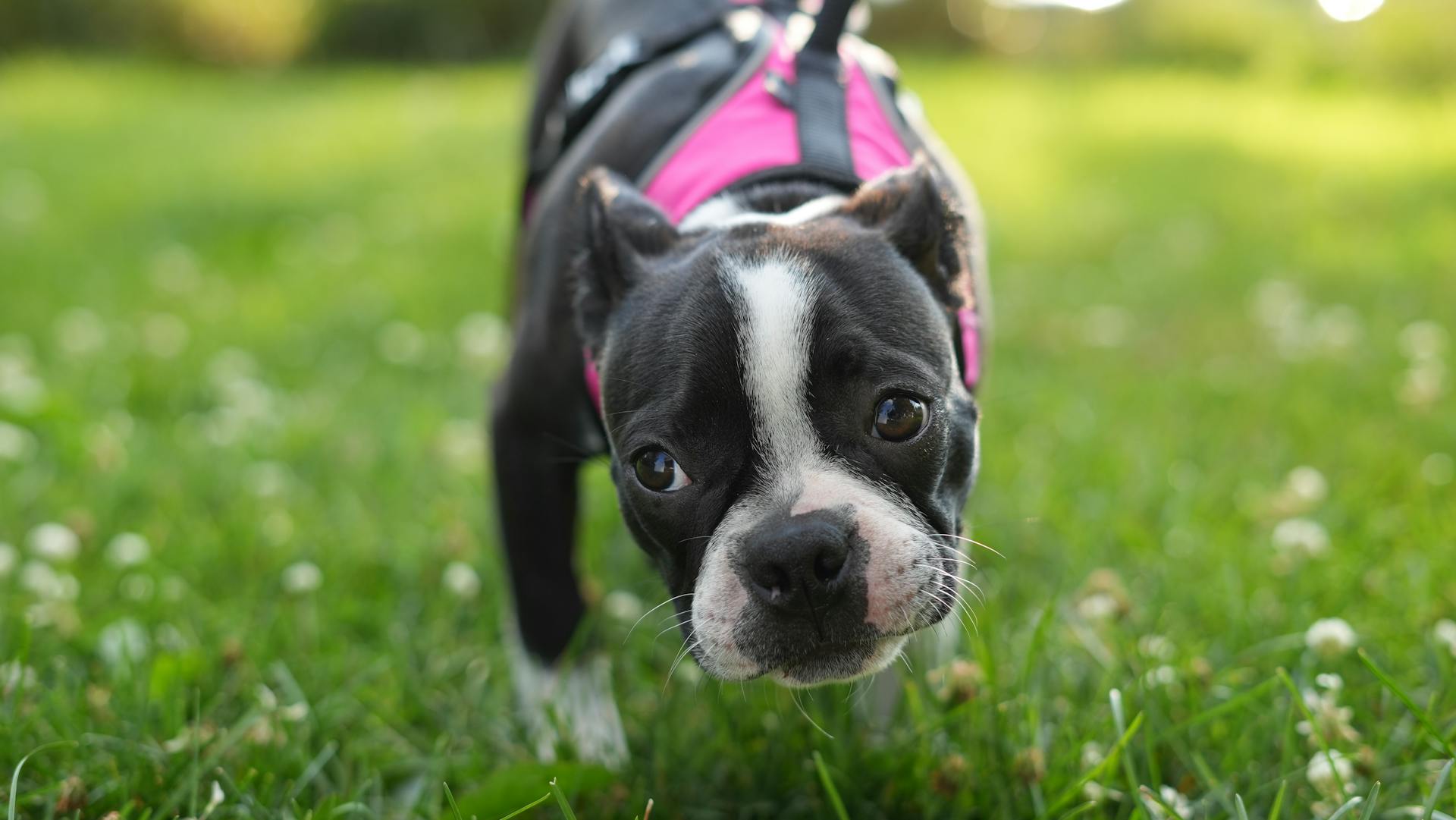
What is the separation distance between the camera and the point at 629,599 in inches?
133

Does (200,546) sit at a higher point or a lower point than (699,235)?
lower

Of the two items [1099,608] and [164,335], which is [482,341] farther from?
[1099,608]

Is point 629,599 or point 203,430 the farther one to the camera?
point 203,430

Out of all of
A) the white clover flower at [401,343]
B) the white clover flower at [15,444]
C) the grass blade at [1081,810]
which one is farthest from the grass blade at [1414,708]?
the white clover flower at [401,343]

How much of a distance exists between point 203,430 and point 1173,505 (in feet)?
11.2

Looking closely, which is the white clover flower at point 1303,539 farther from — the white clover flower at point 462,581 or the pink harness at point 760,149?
the white clover flower at point 462,581

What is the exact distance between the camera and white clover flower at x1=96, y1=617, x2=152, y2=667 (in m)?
2.82

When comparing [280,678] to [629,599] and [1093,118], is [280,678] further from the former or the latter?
[1093,118]

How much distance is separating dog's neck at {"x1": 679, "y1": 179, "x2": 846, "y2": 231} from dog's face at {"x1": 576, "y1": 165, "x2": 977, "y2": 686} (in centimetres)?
14

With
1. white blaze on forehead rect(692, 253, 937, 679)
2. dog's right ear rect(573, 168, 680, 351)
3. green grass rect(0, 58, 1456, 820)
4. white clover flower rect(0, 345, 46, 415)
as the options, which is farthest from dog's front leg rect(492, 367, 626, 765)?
white clover flower rect(0, 345, 46, 415)

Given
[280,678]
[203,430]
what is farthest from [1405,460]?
[203,430]

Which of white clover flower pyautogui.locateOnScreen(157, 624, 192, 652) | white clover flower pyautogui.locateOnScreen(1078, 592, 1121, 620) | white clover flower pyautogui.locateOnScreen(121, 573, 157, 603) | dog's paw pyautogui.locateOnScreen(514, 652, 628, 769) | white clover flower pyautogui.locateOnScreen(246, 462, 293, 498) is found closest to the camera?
dog's paw pyautogui.locateOnScreen(514, 652, 628, 769)

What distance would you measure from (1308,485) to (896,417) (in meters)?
2.06

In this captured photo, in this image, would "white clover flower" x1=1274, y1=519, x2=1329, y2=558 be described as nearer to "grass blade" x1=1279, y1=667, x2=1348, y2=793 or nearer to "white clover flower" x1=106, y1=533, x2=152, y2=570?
"grass blade" x1=1279, y1=667, x2=1348, y2=793
